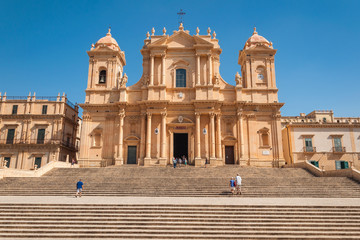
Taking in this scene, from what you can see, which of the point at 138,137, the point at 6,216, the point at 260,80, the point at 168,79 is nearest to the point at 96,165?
the point at 138,137

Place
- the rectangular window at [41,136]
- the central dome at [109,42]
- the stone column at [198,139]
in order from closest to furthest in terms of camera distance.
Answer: the stone column at [198,139] → the central dome at [109,42] → the rectangular window at [41,136]

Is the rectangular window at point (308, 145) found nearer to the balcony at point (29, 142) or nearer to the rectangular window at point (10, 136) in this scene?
the balcony at point (29, 142)

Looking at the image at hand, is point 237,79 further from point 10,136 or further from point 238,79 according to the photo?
point 10,136

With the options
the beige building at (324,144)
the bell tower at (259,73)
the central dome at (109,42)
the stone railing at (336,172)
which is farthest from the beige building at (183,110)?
the stone railing at (336,172)

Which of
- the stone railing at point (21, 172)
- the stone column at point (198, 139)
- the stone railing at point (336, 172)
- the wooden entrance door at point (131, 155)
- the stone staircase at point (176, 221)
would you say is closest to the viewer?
the stone staircase at point (176, 221)

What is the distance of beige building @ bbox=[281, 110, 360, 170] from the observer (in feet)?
106

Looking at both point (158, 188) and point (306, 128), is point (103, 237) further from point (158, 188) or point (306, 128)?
point (306, 128)

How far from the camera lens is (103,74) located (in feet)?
113

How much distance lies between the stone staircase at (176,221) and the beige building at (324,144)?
68.4 ft

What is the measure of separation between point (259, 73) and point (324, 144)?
11.1 metres

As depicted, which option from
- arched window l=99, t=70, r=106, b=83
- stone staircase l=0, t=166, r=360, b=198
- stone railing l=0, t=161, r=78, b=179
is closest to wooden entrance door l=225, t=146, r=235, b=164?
stone staircase l=0, t=166, r=360, b=198

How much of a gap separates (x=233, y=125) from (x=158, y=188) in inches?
622

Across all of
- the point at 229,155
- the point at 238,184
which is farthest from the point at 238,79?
the point at 238,184

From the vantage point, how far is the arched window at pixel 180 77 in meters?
33.2
